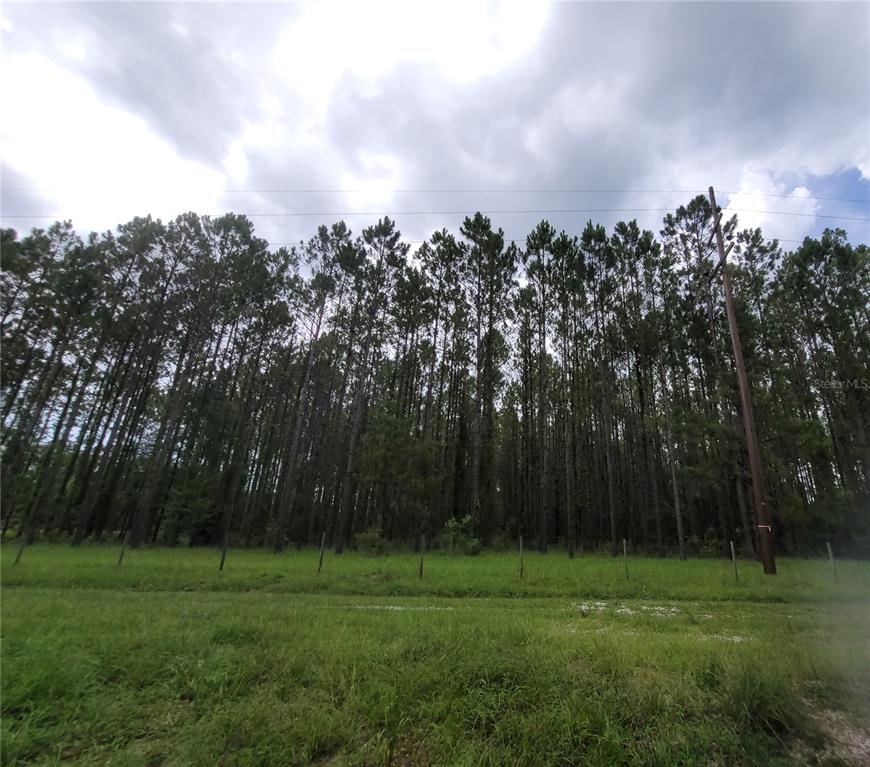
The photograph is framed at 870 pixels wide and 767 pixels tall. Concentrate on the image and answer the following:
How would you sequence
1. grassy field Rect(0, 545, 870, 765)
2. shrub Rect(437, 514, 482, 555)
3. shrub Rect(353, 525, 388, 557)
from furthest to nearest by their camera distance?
1. shrub Rect(353, 525, 388, 557)
2. shrub Rect(437, 514, 482, 555)
3. grassy field Rect(0, 545, 870, 765)

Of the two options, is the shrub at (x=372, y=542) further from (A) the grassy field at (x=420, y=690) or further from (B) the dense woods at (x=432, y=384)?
(A) the grassy field at (x=420, y=690)

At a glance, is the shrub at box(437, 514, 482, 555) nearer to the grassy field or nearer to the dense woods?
the dense woods

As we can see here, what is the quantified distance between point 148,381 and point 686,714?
1291 inches

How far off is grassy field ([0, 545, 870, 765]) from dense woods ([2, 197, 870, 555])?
52.9ft

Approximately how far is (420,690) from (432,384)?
24118 millimetres

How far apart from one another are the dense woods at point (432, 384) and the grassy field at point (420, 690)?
1611cm

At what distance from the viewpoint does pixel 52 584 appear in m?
10.8

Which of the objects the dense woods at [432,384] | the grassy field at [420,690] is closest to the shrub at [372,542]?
the dense woods at [432,384]

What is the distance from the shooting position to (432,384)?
2772cm

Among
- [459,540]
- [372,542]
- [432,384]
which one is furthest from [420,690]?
[432,384]

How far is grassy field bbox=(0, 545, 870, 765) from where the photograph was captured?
3027 millimetres

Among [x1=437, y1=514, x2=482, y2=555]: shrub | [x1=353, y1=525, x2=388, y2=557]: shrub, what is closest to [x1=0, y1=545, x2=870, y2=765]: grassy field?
[x1=437, y1=514, x2=482, y2=555]: shrub

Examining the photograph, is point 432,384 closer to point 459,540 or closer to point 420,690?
point 459,540

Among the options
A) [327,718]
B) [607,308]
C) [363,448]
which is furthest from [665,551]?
[327,718]
